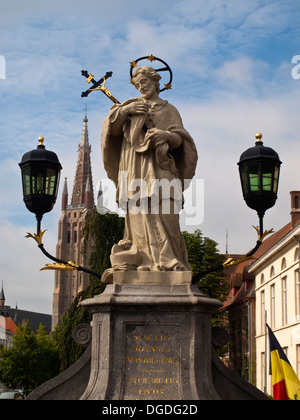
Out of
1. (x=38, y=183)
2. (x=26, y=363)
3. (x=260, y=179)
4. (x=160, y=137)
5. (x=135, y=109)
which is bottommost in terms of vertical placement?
(x=26, y=363)

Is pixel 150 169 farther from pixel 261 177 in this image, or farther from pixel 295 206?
pixel 295 206

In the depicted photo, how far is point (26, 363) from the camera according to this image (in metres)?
61.2

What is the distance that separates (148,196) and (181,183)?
702 mm

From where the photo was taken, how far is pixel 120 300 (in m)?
8.01

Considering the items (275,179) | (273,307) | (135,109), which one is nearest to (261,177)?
(275,179)

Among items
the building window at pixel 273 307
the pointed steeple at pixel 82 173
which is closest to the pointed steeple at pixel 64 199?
the pointed steeple at pixel 82 173

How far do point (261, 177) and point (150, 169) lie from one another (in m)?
1.72

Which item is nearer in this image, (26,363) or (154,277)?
(154,277)

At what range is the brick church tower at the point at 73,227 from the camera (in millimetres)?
152500

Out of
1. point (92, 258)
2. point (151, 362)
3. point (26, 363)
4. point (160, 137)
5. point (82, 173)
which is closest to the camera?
point (151, 362)

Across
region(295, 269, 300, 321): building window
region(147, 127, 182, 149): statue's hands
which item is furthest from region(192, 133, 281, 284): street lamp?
region(295, 269, 300, 321): building window

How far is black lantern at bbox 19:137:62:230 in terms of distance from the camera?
30.8 feet

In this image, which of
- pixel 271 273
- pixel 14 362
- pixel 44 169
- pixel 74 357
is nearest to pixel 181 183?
pixel 44 169
